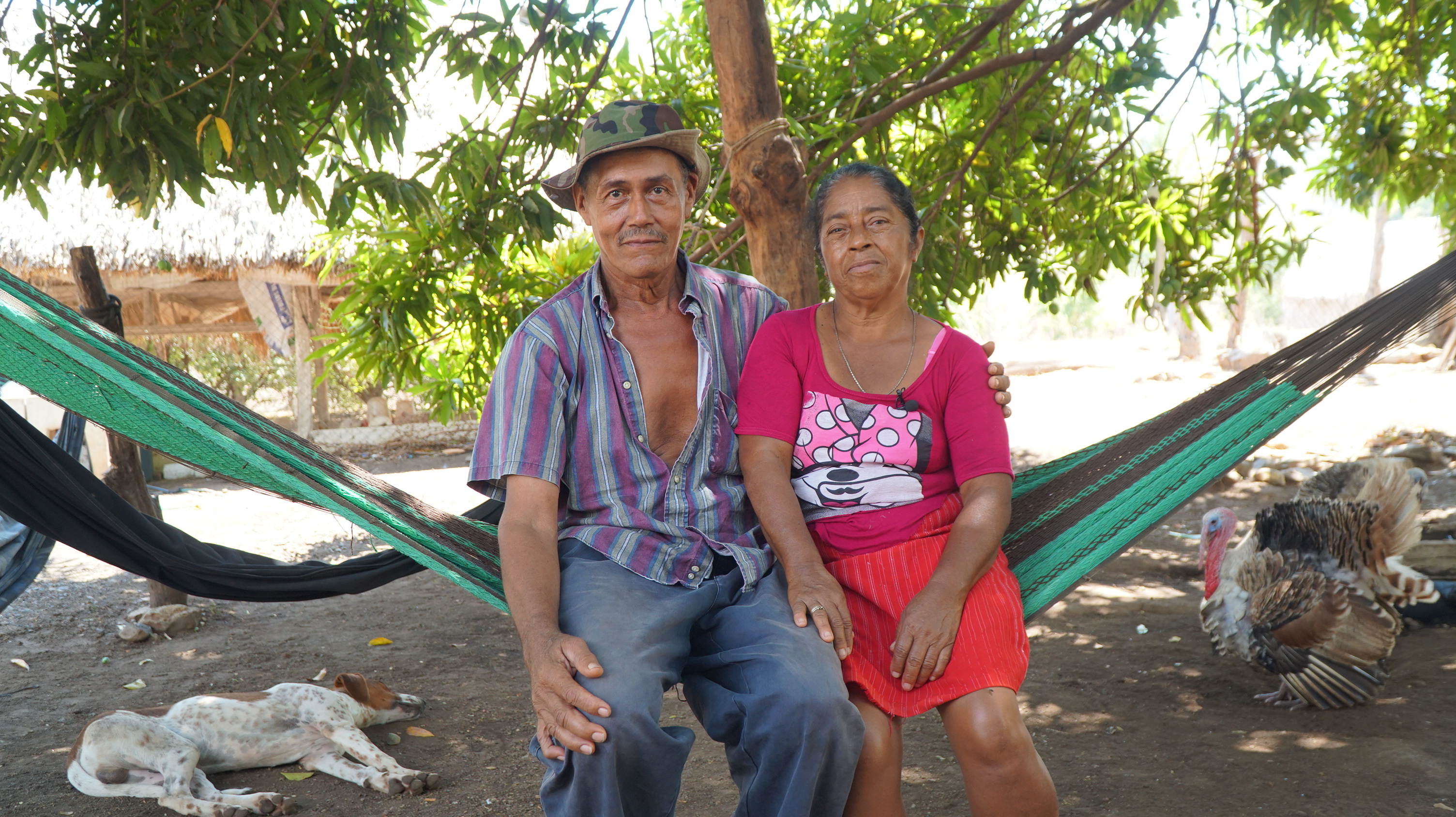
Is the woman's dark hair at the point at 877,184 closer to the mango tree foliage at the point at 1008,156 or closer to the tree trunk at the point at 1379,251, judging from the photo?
the mango tree foliage at the point at 1008,156

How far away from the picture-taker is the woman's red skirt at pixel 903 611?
1.41 m

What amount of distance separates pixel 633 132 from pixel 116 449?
2.81 m

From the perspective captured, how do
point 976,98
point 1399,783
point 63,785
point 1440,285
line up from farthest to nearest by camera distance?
point 976,98 → point 63,785 → point 1399,783 → point 1440,285

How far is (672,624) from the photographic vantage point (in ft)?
4.70

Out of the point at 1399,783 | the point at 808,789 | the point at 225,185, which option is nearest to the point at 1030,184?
the point at 1399,783

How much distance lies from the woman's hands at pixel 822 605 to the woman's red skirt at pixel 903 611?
0.04 meters

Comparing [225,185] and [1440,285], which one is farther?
[225,185]

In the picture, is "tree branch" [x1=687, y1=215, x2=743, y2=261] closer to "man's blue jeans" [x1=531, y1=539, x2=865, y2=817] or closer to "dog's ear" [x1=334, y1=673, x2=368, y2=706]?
"dog's ear" [x1=334, y1=673, x2=368, y2=706]

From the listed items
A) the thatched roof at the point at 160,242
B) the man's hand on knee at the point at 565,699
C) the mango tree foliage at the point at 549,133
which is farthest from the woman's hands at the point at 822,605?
the thatched roof at the point at 160,242

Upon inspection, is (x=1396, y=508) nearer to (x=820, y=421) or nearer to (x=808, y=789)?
(x=820, y=421)

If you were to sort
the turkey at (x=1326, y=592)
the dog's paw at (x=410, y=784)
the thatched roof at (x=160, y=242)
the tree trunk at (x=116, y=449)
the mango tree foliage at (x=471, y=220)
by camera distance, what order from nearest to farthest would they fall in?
1. the dog's paw at (x=410, y=784)
2. the turkey at (x=1326, y=592)
3. the mango tree foliage at (x=471, y=220)
4. the tree trunk at (x=116, y=449)
5. the thatched roof at (x=160, y=242)

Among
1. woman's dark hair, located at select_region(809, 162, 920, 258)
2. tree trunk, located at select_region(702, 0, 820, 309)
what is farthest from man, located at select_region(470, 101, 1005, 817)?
tree trunk, located at select_region(702, 0, 820, 309)

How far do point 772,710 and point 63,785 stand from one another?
2.05m

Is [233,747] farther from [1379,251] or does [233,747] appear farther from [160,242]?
[1379,251]
